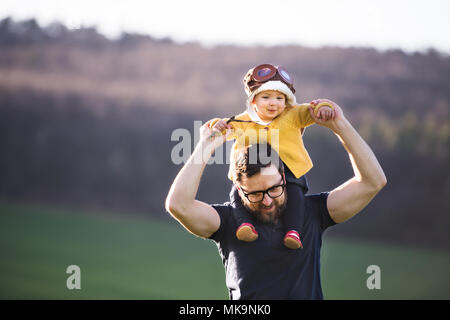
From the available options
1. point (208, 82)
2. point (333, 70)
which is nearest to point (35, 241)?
point (208, 82)

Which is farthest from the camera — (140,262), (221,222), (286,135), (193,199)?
(140,262)

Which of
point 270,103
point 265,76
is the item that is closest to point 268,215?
point 270,103

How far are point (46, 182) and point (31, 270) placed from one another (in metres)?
4.03

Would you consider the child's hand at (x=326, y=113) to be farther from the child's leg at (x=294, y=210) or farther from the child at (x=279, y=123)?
the child's leg at (x=294, y=210)

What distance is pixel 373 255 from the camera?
11539mm

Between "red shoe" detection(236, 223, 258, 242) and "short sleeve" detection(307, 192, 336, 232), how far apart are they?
0.29 m

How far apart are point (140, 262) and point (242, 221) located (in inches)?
381

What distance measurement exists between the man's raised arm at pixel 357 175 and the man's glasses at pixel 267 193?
8.6 inches

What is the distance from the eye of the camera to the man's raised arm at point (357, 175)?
2.03 meters

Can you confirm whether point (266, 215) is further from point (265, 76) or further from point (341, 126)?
point (265, 76)

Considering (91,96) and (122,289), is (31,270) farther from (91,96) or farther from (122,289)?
(91,96)

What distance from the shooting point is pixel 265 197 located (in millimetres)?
2021

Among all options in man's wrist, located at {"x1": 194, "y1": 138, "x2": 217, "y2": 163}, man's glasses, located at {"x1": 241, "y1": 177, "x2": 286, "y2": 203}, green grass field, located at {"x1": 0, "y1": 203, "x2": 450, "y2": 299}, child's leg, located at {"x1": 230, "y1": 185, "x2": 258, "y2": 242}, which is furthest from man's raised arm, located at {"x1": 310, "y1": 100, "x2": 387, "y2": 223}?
green grass field, located at {"x1": 0, "y1": 203, "x2": 450, "y2": 299}

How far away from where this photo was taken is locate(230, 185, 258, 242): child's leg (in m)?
1.97
